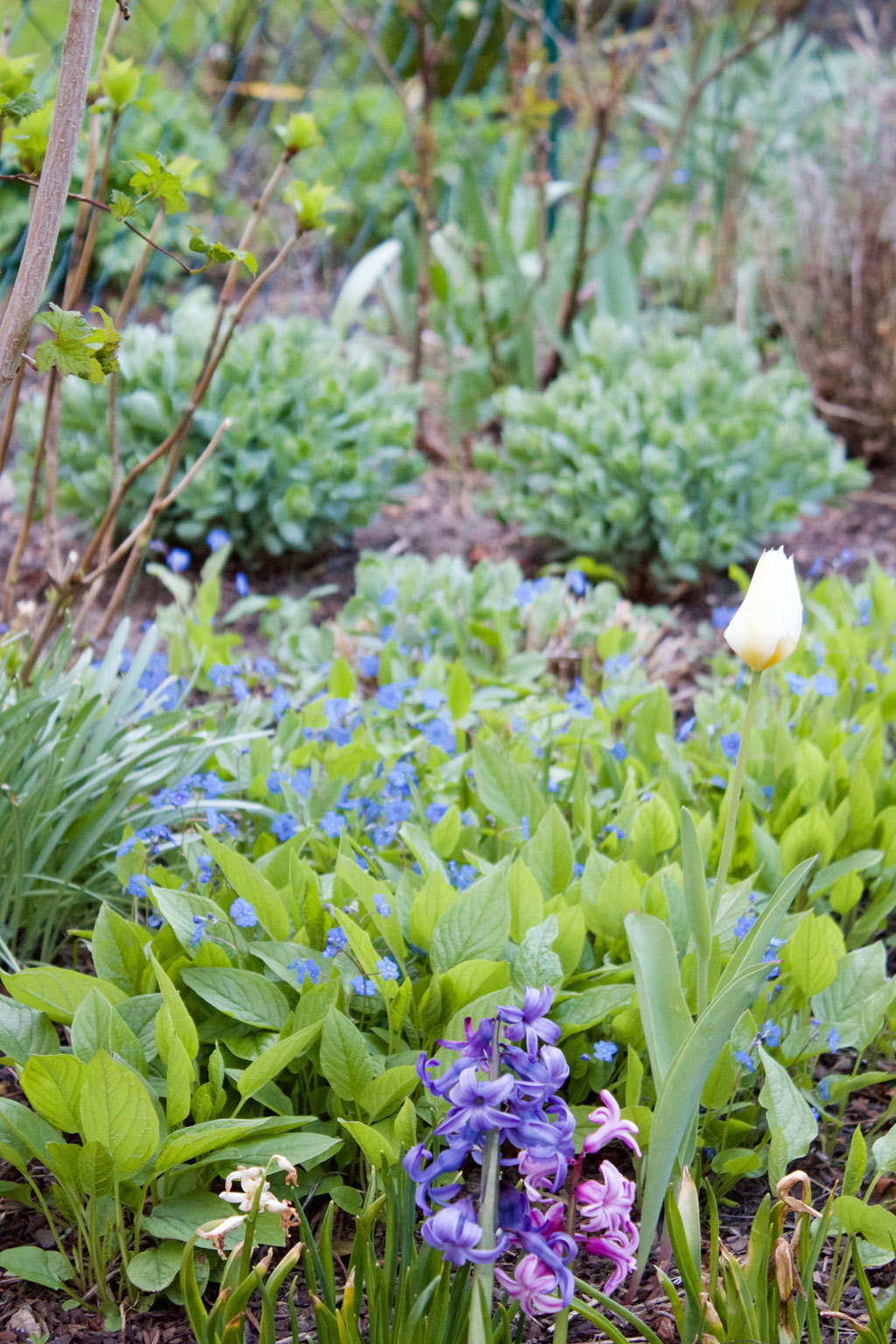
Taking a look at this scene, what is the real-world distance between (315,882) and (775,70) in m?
7.20

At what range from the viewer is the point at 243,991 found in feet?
4.43

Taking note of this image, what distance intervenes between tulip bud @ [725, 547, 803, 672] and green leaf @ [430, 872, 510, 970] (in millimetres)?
465

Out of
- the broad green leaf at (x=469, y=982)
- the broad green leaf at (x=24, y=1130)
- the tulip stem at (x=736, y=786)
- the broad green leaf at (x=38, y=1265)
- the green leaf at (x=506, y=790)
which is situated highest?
the tulip stem at (x=736, y=786)

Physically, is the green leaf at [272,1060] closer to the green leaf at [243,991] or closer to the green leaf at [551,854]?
the green leaf at [243,991]

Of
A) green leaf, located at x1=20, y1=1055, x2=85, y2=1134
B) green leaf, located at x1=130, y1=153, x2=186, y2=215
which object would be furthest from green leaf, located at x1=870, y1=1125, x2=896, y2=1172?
green leaf, located at x1=130, y1=153, x2=186, y2=215

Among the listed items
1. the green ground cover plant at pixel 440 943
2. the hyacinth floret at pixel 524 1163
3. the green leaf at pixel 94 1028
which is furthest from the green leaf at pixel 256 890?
the hyacinth floret at pixel 524 1163

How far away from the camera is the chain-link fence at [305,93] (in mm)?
4312

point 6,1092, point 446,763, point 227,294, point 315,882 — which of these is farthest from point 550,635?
point 6,1092

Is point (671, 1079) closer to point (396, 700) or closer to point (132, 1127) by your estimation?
point (132, 1127)

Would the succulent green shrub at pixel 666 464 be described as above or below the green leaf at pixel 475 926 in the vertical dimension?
above

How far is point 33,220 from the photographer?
45.9 inches

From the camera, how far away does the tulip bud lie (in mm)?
1021

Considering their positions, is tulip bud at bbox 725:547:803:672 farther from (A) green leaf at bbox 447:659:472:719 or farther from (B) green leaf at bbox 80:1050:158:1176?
(A) green leaf at bbox 447:659:472:719

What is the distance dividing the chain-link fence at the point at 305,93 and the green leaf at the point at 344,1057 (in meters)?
2.99
